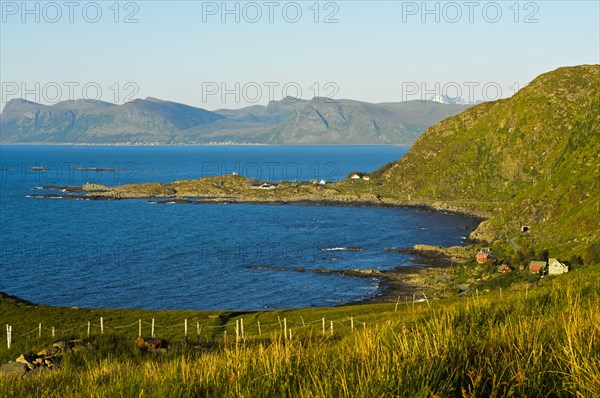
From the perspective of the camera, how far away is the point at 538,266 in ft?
310

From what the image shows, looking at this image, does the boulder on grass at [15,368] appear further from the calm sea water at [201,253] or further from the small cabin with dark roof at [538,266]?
the small cabin with dark roof at [538,266]

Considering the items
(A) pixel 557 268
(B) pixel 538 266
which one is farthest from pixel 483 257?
(A) pixel 557 268

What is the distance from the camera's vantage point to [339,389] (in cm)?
858

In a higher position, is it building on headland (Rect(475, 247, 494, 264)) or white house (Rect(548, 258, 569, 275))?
white house (Rect(548, 258, 569, 275))

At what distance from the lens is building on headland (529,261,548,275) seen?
9275 cm

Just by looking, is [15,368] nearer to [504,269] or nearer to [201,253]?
[504,269]

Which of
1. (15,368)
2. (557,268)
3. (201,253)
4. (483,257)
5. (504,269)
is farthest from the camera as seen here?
(201,253)

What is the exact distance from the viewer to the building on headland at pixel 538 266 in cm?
9275

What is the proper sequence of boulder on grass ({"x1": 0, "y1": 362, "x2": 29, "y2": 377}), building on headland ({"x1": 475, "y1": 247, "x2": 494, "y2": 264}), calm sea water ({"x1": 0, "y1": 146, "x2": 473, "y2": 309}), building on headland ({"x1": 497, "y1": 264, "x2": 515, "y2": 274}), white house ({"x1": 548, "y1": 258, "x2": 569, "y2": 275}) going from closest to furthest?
1. boulder on grass ({"x1": 0, "y1": 362, "x2": 29, "y2": 377})
2. white house ({"x1": 548, "y1": 258, "x2": 569, "y2": 275})
3. calm sea water ({"x1": 0, "y1": 146, "x2": 473, "y2": 309})
4. building on headland ({"x1": 497, "y1": 264, "x2": 515, "y2": 274})
5. building on headland ({"x1": 475, "y1": 247, "x2": 494, "y2": 264})

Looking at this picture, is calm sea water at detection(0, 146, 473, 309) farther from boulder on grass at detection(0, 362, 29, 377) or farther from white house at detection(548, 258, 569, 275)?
boulder on grass at detection(0, 362, 29, 377)

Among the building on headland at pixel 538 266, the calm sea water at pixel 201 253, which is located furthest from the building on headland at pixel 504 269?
the calm sea water at pixel 201 253

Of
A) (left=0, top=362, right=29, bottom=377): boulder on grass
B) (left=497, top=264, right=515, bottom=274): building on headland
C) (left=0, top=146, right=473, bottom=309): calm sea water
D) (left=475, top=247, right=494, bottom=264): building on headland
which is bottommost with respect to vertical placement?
(left=0, top=146, right=473, bottom=309): calm sea water

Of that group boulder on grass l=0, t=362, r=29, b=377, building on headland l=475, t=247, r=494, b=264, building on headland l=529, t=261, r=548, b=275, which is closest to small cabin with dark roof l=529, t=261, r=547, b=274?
building on headland l=529, t=261, r=548, b=275

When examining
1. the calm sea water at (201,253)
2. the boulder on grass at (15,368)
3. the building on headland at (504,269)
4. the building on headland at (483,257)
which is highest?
the boulder on grass at (15,368)
